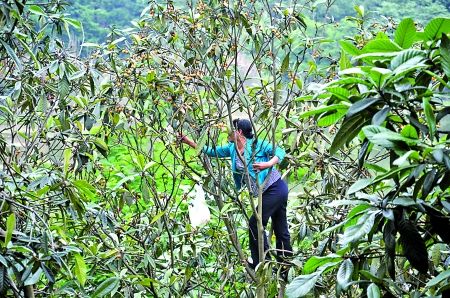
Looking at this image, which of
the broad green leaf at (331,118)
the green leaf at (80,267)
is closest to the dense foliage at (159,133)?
the green leaf at (80,267)

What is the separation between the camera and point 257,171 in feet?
11.7

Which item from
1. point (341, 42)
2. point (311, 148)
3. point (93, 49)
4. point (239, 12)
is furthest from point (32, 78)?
point (341, 42)

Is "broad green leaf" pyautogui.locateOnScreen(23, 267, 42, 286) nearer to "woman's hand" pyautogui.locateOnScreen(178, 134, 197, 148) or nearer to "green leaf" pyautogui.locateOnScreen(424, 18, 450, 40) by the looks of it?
"green leaf" pyautogui.locateOnScreen(424, 18, 450, 40)

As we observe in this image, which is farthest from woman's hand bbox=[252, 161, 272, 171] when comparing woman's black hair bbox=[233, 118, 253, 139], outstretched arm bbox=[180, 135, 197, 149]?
outstretched arm bbox=[180, 135, 197, 149]

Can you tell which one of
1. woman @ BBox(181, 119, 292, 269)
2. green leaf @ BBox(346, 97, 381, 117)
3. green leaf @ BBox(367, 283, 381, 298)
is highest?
green leaf @ BBox(346, 97, 381, 117)

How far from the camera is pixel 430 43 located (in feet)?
3.94

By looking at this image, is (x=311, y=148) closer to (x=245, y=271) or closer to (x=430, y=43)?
(x=245, y=271)

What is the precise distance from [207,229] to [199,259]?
0.71 ft

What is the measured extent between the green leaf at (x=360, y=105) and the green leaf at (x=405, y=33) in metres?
0.15

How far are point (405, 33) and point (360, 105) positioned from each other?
0.18 m

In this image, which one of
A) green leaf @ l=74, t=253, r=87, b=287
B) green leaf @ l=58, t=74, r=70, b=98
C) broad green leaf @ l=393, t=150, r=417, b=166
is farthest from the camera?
green leaf @ l=58, t=74, r=70, b=98

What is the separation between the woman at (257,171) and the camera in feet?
11.4

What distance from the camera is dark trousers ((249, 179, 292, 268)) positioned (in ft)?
12.6

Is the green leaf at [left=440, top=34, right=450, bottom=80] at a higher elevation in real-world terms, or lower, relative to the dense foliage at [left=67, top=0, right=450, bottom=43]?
higher
